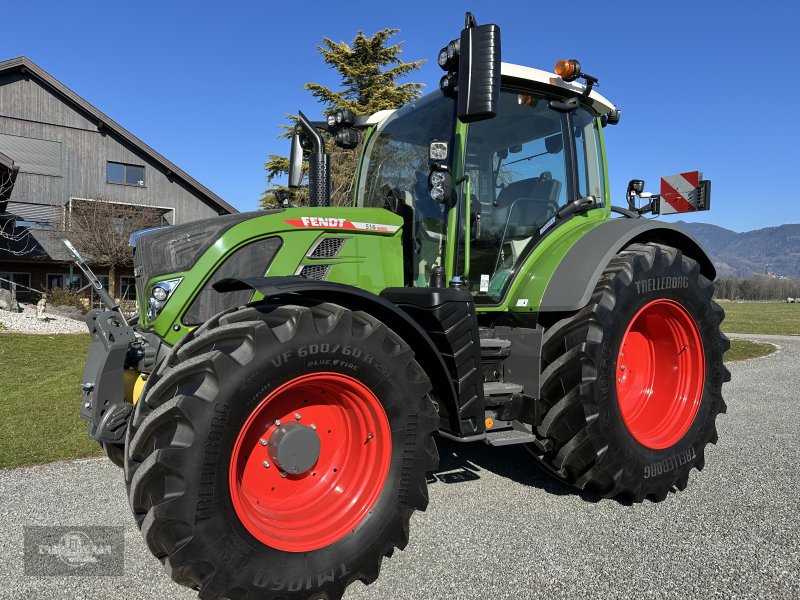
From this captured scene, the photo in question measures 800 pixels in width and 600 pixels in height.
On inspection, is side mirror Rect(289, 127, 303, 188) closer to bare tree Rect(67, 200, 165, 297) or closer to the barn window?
bare tree Rect(67, 200, 165, 297)

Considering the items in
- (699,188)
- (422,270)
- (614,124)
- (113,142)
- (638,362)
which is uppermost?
(113,142)

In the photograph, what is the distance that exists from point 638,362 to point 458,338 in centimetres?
177

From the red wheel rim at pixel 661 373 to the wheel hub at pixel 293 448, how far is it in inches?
88.4

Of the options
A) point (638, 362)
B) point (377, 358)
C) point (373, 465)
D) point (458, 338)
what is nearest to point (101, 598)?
point (373, 465)

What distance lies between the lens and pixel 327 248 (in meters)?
3.34

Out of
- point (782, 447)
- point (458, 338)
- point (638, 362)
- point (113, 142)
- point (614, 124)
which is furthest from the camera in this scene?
point (113, 142)

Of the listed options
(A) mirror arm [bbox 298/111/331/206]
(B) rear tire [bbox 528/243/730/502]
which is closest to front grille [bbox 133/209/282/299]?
(A) mirror arm [bbox 298/111/331/206]

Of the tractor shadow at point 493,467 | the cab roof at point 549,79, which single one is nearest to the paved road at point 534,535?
the tractor shadow at point 493,467

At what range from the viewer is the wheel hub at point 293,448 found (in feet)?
8.80

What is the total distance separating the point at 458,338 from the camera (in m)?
3.21

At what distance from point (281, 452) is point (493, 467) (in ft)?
7.11

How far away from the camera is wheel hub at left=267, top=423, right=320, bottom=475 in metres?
2.68

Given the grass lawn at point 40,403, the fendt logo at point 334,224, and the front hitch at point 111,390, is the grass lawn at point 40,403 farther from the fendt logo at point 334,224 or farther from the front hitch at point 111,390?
the fendt logo at point 334,224

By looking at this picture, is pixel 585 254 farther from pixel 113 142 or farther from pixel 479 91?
pixel 113 142
